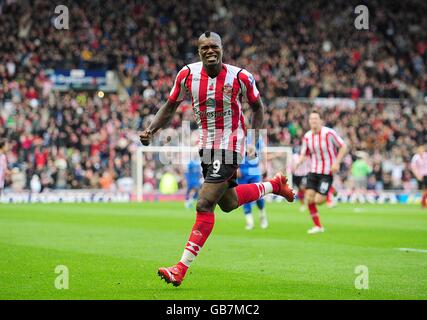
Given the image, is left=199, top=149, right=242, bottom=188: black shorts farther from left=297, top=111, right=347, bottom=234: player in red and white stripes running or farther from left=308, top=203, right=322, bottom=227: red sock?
left=297, top=111, right=347, bottom=234: player in red and white stripes running

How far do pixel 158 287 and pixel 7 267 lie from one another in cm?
270

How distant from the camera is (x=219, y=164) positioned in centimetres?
905

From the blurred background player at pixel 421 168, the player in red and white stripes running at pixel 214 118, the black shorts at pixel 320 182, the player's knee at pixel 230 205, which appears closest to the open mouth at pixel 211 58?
the player in red and white stripes running at pixel 214 118

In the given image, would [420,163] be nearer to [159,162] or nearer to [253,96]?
[159,162]

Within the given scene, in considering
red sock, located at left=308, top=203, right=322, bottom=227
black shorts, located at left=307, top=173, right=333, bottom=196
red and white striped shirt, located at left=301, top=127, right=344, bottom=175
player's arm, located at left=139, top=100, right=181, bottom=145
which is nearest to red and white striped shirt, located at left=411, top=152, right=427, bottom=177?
red and white striped shirt, located at left=301, top=127, right=344, bottom=175

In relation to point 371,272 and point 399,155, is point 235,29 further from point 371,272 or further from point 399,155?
point 371,272

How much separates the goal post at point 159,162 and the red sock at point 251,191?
2358 cm

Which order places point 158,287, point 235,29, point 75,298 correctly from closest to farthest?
point 75,298 → point 158,287 → point 235,29

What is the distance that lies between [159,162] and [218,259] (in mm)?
22767

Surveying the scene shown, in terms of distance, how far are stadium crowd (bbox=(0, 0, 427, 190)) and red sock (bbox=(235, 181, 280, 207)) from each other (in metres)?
23.3

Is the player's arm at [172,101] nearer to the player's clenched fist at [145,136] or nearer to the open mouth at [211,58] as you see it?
the player's clenched fist at [145,136]

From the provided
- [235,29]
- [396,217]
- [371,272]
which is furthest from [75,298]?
[235,29]

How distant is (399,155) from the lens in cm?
3650

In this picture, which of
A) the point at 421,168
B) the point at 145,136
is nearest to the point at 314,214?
the point at 145,136
